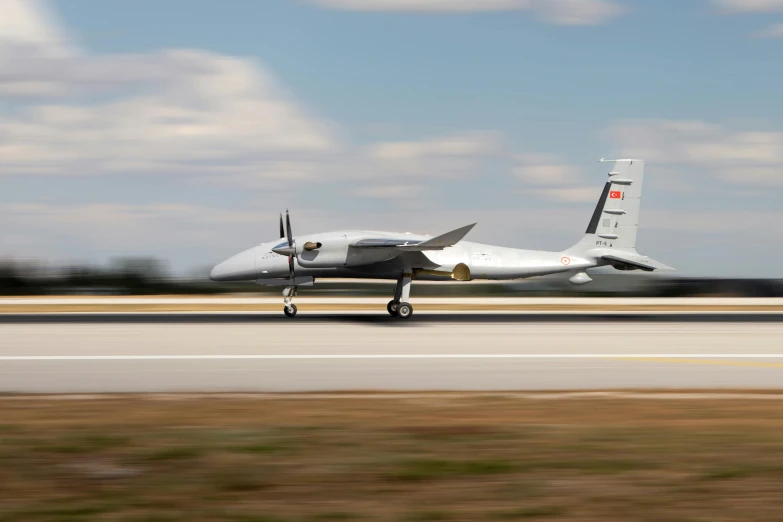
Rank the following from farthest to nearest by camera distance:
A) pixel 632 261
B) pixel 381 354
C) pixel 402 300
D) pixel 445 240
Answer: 1. pixel 632 261
2. pixel 402 300
3. pixel 445 240
4. pixel 381 354

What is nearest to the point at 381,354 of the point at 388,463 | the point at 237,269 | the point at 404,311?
the point at 388,463

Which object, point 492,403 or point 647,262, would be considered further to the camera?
point 647,262

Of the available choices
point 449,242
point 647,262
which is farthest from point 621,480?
point 647,262

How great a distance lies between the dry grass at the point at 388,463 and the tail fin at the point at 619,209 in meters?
23.3

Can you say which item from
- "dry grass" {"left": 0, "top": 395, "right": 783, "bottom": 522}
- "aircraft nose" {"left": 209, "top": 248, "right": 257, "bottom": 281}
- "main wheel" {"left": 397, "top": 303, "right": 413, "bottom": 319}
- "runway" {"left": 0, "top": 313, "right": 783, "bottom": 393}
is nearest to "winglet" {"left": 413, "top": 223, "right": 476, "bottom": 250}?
"main wheel" {"left": 397, "top": 303, "right": 413, "bottom": 319}

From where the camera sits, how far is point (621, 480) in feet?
21.2

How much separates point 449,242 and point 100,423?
17.8 m

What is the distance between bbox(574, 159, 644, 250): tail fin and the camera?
3297 cm

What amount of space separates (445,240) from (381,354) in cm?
940

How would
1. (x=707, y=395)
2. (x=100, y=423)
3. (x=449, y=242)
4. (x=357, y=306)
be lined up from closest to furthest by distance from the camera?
(x=100, y=423), (x=707, y=395), (x=449, y=242), (x=357, y=306)

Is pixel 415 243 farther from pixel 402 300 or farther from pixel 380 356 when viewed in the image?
pixel 380 356

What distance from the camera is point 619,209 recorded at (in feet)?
110

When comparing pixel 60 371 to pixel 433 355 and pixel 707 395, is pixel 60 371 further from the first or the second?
pixel 707 395

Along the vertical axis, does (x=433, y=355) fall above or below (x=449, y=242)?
below
